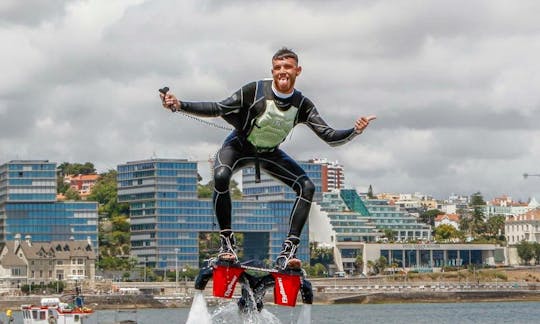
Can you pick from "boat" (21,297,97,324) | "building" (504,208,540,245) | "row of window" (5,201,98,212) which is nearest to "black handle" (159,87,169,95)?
"boat" (21,297,97,324)

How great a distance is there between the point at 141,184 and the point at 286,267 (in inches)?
6251

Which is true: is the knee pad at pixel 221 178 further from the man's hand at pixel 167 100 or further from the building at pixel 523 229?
the building at pixel 523 229

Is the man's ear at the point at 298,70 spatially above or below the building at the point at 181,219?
below

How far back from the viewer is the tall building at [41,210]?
159875mm

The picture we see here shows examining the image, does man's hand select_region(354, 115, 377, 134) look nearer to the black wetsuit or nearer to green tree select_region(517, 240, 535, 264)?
the black wetsuit

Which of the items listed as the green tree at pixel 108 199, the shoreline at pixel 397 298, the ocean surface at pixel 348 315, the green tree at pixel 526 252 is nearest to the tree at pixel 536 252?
the green tree at pixel 526 252

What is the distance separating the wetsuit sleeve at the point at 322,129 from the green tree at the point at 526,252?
6455 inches

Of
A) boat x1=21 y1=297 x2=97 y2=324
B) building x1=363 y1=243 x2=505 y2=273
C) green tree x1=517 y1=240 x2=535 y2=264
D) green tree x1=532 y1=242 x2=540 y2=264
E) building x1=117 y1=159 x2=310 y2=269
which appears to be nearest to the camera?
boat x1=21 y1=297 x2=97 y2=324

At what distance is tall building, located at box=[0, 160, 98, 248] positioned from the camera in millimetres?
159875

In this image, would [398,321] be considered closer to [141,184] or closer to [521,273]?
[521,273]

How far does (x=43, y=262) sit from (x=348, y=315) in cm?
5539

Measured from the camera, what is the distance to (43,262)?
484 ft

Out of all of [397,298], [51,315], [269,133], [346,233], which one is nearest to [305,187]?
[269,133]

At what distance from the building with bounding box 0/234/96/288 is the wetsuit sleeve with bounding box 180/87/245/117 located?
13636 cm
